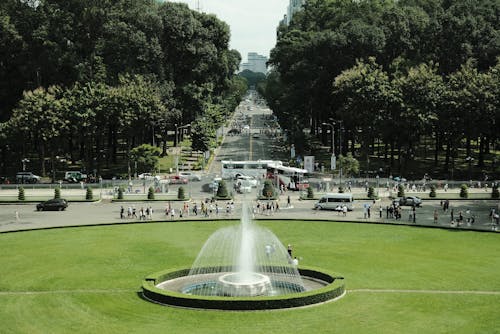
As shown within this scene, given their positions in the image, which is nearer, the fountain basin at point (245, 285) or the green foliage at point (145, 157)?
the fountain basin at point (245, 285)

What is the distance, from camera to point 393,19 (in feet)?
442

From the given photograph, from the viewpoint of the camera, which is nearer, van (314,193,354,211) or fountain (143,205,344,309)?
fountain (143,205,344,309)

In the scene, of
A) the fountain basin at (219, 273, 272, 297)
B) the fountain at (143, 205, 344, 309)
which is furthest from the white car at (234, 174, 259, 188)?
the fountain basin at (219, 273, 272, 297)

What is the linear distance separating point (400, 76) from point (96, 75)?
5375 cm

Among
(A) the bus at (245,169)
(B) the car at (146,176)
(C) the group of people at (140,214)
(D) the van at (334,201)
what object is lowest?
(C) the group of people at (140,214)

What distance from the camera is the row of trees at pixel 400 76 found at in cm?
10900

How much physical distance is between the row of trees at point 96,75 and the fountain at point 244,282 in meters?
68.2

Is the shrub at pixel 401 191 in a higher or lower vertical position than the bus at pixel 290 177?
lower

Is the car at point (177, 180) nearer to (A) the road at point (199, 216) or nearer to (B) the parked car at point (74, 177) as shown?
(A) the road at point (199, 216)

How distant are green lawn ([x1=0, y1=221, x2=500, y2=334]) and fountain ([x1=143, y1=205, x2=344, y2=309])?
77 cm

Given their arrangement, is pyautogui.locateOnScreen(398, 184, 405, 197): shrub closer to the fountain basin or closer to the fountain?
the fountain

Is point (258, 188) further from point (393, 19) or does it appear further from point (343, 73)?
point (393, 19)

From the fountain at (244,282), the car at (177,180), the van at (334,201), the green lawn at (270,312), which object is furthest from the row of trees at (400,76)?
the fountain at (244,282)

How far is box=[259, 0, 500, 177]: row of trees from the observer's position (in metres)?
109
